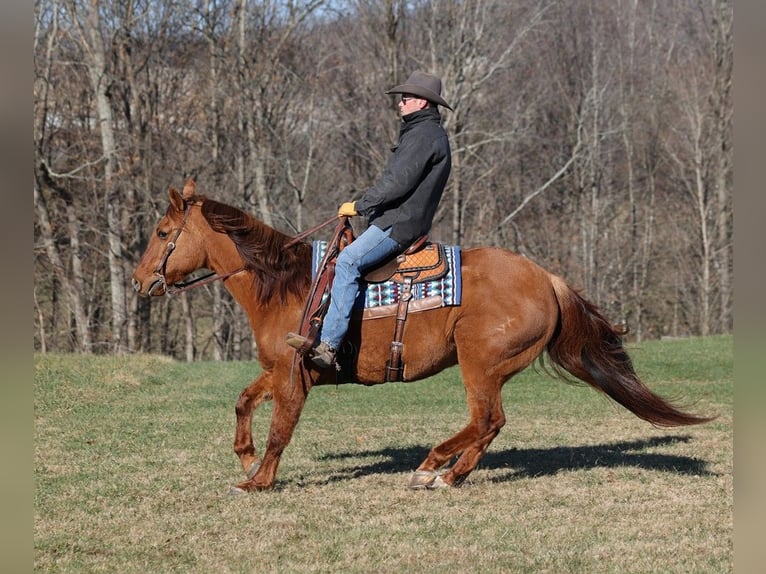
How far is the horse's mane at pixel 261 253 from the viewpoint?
7027 mm

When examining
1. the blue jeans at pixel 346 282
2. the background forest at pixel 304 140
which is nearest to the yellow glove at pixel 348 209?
the blue jeans at pixel 346 282

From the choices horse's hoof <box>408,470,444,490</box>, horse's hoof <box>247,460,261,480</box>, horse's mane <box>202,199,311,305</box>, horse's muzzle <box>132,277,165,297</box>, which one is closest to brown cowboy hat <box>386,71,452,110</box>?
horse's mane <box>202,199,311,305</box>

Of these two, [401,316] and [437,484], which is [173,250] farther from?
[437,484]

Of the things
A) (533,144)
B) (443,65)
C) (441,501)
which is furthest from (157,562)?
(533,144)

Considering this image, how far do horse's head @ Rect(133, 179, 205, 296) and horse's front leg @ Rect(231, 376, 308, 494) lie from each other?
1.21 m

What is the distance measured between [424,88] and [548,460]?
361cm

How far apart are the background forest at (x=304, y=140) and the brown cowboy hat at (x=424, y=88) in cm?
1654

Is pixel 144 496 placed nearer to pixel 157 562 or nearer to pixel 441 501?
pixel 157 562

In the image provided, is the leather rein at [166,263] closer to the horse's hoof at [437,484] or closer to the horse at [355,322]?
the horse at [355,322]

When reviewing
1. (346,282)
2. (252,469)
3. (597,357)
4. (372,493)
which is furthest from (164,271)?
(597,357)

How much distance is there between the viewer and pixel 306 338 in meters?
6.64

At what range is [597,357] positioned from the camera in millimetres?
7461

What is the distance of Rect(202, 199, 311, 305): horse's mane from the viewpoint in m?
7.03

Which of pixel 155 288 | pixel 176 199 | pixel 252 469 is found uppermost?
pixel 176 199
